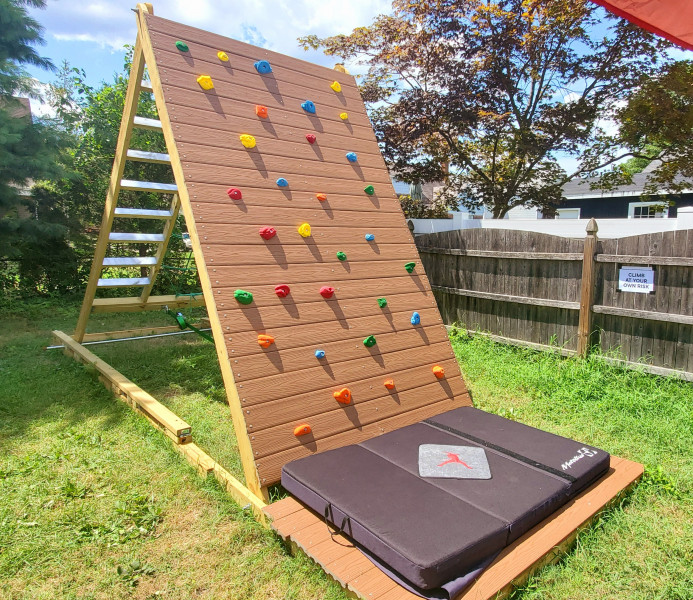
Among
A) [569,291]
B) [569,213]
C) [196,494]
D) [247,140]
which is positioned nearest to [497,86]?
[569,291]

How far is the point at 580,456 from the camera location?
2434 mm

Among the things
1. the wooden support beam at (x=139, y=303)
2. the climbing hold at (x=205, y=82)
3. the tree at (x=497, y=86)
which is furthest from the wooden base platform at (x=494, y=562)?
the tree at (x=497, y=86)

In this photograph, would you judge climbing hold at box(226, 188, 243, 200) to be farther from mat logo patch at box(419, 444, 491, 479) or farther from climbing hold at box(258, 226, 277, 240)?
mat logo patch at box(419, 444, 491, 479)

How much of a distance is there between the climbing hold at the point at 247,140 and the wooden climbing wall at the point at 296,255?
4 centimetres

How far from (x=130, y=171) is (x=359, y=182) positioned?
18.4ft

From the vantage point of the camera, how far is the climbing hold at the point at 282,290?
285 centimetres

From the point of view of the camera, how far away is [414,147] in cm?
902

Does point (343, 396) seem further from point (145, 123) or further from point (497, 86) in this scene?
point (497, 86)

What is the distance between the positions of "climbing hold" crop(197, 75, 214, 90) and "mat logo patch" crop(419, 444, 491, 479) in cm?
271

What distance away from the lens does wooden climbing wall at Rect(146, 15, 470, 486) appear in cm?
263

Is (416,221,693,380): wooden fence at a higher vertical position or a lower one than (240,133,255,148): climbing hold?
lower

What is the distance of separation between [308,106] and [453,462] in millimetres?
2868

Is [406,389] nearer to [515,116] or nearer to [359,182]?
[359,182]

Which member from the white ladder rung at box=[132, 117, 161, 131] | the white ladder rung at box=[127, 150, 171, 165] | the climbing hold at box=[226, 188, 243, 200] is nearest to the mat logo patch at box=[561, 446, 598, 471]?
the climbing hold at box=[226, 188, 243, 200]
